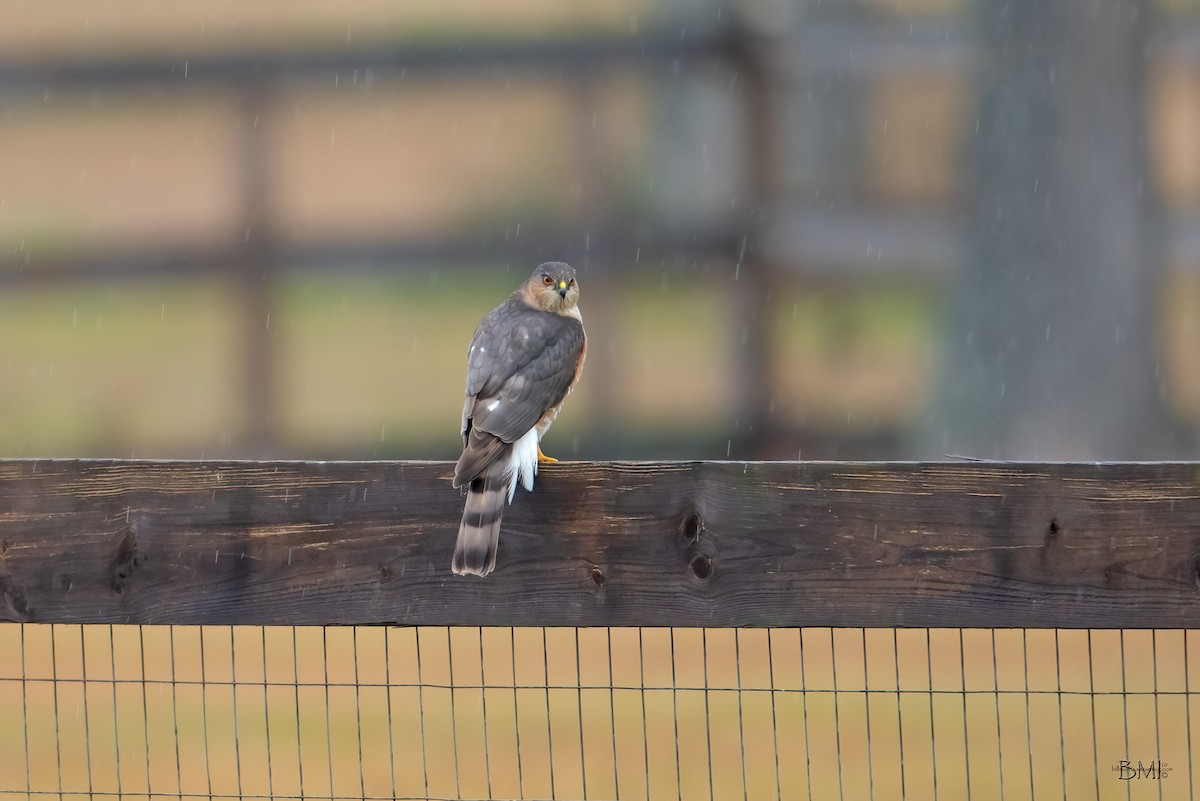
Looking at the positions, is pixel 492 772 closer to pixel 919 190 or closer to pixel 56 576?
pixel 56 576

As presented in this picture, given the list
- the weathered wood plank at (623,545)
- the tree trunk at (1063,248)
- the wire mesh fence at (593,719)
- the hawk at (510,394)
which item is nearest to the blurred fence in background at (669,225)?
the tree trunk at (1063,248)

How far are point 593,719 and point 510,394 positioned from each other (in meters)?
3.14

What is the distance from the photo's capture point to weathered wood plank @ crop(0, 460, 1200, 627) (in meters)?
2.19

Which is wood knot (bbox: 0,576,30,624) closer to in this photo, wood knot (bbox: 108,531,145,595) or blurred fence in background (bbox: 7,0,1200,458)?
wood knot (bbox: 108,531,145,595)

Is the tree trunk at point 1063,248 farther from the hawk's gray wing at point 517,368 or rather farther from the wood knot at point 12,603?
the wood knot at point 12,603

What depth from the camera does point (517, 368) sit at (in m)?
3.18

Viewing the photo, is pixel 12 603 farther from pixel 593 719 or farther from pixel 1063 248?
pixel 1063 248

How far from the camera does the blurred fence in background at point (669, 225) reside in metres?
6.46

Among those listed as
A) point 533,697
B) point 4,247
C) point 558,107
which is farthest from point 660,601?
point 4,247

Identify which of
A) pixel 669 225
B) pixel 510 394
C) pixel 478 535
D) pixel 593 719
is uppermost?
pixel 669 225

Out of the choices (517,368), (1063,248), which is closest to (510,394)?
(517,368)

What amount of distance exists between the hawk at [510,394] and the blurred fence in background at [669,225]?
8.15 ft

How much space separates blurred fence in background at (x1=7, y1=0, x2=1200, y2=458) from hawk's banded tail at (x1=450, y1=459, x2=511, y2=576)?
4160 mm

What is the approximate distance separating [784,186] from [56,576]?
15.5ft
